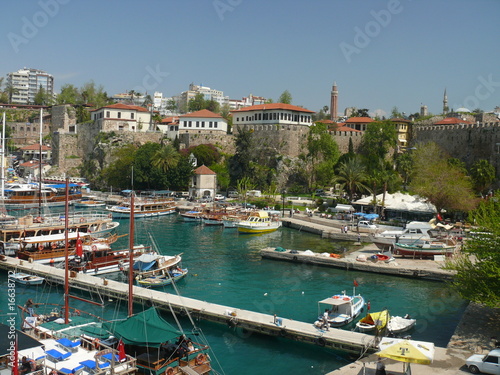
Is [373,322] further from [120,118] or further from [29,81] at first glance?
[29,81]

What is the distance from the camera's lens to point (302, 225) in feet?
149

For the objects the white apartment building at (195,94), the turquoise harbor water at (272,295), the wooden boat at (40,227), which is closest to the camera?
the turquoise harbor water at (272,295)

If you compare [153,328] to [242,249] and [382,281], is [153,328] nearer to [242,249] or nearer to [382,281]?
[382,281]

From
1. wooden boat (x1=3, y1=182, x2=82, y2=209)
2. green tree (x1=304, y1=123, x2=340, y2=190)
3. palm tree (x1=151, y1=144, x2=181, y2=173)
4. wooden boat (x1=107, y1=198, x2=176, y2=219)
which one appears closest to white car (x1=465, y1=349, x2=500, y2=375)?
wooden boat (x1=107, y1=198, x2=176, y2=219)

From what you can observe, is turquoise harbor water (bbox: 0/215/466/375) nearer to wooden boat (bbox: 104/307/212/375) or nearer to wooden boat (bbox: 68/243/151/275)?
wooden boat (bbox: 68/243/151/275)

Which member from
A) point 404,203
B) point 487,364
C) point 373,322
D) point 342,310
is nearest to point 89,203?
point 404,203

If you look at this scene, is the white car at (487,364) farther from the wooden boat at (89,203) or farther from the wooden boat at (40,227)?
the wooden boat at (89,203)

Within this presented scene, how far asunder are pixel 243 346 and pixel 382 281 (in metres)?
11.8

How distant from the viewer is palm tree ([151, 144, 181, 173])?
62000 mm

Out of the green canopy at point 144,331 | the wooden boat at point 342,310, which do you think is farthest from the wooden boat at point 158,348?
the wooden boat at point 342,310

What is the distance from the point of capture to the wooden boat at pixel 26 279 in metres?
26.4

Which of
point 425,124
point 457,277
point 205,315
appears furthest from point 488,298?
point 425,124

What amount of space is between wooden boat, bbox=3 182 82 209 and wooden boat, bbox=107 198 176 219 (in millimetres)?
7928

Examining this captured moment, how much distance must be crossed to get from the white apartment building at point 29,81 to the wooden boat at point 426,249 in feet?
485
